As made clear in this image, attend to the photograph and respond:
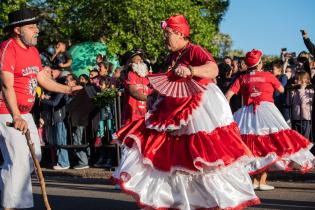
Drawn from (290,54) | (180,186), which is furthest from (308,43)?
(290,54)

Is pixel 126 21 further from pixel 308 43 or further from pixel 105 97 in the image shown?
pixel 308 43

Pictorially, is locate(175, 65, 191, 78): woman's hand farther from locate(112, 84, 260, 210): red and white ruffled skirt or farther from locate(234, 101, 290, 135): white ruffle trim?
locate(234, 101, 290, 135): white ruffle trim

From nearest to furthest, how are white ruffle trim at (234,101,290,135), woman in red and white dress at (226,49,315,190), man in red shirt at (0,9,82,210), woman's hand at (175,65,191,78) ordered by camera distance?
woman's hand at (175,65,191,78) < man in red shirt at (0,9,82,210) < woman in red and white dress at (226,49,315,190) < white ruffle trim at (234,101,290,135)

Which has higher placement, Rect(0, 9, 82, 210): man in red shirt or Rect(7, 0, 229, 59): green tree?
Rect(7, 0, 229, 59): green tree

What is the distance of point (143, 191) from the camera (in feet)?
21.4

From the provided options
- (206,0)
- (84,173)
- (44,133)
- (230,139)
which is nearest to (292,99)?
(84,173)

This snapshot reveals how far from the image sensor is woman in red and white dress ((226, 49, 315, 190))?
9.87 metres

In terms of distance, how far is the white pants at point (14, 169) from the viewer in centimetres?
664

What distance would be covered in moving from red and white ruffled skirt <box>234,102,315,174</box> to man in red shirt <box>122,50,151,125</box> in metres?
Result: 1.60

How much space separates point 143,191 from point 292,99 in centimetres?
770

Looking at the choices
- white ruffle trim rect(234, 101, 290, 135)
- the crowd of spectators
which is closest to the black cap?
white ruffle trim rect(234, 101, 290, 135)

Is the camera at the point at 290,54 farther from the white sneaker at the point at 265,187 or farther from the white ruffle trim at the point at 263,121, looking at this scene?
the white sneaker at the point at 265,187

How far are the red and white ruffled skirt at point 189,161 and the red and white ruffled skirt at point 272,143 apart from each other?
3.31 meters

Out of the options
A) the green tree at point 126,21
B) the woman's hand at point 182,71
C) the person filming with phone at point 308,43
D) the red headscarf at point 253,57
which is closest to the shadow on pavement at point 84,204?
the woman's hand at point 182,71
